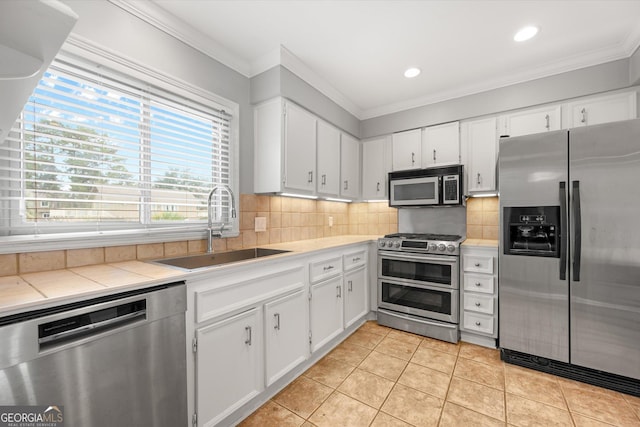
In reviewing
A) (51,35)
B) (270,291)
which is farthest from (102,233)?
(51,35)

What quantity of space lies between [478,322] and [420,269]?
2.20 feet

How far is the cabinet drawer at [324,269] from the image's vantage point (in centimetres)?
217

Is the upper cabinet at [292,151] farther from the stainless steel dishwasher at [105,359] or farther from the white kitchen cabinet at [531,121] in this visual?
the white kitchen cabinet at [531,121]

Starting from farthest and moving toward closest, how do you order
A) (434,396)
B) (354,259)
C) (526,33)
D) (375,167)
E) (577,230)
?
1. (375,167)
2. (354,259)
3. (526,33)
4. (577,230)
5. (434,396)

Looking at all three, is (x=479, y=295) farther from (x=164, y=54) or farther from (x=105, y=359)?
(x=164, y=54)

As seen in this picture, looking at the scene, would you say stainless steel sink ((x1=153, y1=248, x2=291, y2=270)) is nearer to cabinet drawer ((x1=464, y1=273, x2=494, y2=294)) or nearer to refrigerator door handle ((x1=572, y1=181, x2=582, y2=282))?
cabinet drawer ((x1=464, y1=273, x2=494, y2=294))

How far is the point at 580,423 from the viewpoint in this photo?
1587 mm

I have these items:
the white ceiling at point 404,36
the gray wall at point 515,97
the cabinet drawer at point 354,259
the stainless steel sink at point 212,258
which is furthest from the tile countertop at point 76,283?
the gray wall at point 515,97

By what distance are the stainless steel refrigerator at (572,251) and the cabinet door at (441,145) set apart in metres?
0.79

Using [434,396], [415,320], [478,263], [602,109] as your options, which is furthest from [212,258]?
[602,109]

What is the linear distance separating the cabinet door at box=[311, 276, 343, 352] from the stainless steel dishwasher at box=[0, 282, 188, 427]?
1057 mm

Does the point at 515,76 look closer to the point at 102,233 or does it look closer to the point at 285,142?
the point at 285,142

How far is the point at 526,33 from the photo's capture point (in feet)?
6.82

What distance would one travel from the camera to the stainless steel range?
8.41ft
